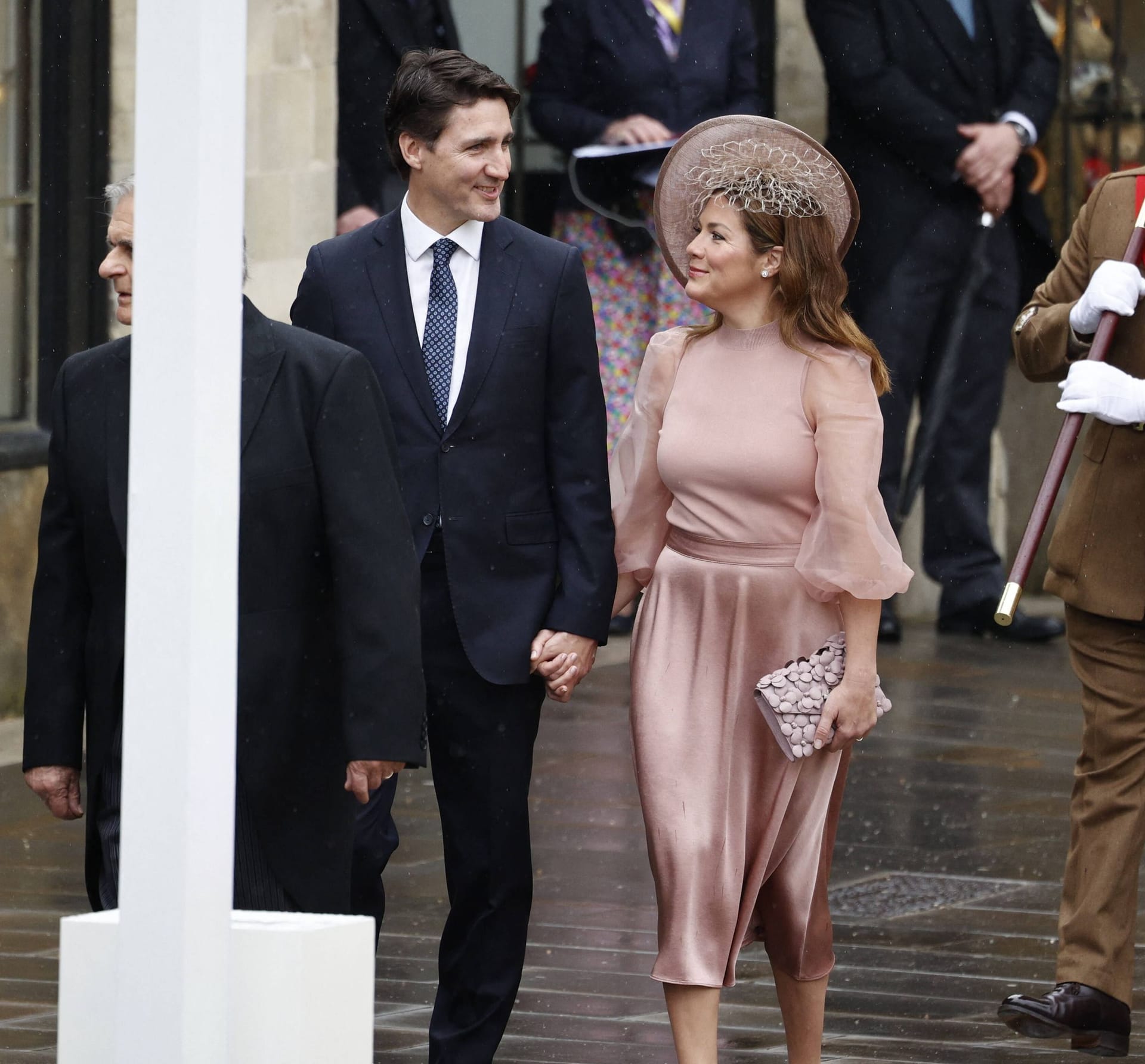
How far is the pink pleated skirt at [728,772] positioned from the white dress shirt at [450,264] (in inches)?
26.3

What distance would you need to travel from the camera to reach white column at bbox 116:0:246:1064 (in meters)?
2.86

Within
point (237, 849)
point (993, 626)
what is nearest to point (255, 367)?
point (237, 849)

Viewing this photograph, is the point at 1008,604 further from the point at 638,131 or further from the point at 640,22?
the point at 640,22

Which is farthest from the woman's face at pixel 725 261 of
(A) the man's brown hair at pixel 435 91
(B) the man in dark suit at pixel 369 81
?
(B) the man in dark suit at pixel 369 81

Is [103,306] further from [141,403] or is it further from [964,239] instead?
[141,403]

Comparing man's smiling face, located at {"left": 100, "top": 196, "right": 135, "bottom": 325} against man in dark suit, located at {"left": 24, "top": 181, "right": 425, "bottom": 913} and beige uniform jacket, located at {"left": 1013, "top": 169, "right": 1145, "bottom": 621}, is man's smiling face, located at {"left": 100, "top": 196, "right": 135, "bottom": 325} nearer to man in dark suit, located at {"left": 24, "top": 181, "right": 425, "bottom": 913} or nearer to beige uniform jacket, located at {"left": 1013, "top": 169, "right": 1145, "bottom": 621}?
man in dark suit, located at {"left": 24, "top": 181, "right": 425, "bottom": 913}

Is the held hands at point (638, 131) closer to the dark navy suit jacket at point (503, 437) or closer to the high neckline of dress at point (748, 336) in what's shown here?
the dark navy suit jacket at point (503, 437)

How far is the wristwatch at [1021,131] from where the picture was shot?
12117 mm

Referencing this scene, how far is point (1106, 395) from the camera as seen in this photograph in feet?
17.2

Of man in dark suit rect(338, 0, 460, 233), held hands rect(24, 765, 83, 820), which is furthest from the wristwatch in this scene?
held hands rect(24, 765, 83, 820)

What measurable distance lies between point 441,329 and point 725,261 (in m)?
0.58

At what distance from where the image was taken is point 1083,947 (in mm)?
5262

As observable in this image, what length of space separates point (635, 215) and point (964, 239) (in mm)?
1814

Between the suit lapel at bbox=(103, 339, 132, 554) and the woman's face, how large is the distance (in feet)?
3.84
